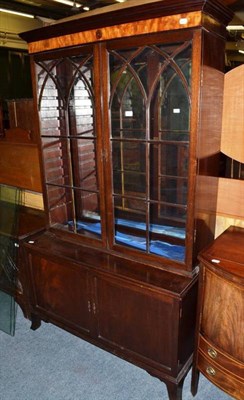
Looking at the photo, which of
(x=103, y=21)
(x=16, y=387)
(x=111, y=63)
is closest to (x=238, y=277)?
(x=111, y=63)

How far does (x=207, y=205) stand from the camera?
148 centimetres

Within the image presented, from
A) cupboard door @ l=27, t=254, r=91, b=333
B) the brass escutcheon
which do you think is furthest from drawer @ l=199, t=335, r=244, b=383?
the brass escutcheon

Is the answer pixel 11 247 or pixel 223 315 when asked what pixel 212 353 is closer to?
pixel 223 315

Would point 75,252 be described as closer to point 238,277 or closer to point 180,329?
point 180,329

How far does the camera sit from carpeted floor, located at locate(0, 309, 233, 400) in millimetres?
1588

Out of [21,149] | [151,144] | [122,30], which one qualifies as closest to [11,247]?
[21,149]

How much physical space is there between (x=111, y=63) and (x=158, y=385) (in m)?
1.63

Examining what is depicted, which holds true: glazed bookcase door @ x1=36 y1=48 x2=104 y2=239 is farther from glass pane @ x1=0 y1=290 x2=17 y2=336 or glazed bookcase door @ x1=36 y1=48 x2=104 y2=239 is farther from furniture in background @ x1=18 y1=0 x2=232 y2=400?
glass pane @ x1=0 y1=290 x2=17 y2=336

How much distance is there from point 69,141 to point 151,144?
581mm

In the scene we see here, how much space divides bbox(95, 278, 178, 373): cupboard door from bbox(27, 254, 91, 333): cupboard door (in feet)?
0.35

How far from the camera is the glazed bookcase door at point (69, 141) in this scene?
162cm

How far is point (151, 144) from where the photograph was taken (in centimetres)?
146

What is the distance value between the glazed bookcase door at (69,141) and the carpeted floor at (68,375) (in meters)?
0.73

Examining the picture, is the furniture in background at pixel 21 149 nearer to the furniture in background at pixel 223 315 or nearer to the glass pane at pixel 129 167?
the glass pane at pixel 129 167
